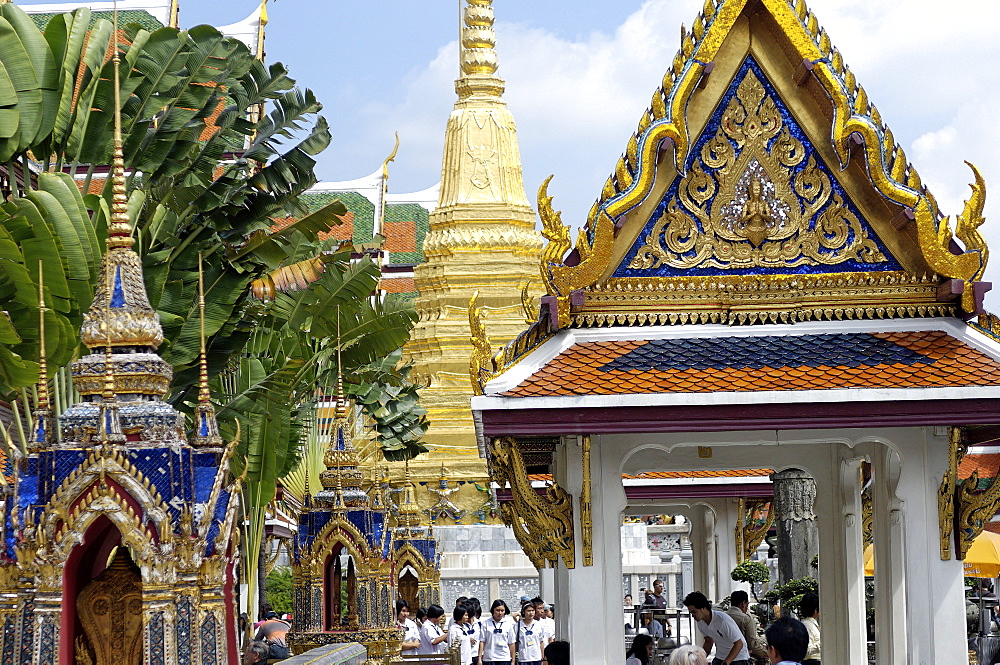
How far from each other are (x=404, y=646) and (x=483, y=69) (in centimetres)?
2331

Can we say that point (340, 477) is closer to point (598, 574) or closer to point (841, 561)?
point (841, 561)

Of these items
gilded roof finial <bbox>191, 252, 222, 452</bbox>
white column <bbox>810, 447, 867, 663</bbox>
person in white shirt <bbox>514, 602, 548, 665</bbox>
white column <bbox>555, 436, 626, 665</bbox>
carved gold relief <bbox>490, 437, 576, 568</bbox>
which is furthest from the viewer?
person in white shirt <bbox>514, 602, 548, 665</bbox>

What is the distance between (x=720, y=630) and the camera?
42.1 ft

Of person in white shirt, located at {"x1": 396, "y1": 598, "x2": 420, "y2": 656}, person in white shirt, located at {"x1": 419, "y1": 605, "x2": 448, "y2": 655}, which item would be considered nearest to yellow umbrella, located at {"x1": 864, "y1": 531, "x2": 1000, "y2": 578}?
person in white shirt, located at {"x1": 419, "y1": 605, "x2": 448, "y2": 655}

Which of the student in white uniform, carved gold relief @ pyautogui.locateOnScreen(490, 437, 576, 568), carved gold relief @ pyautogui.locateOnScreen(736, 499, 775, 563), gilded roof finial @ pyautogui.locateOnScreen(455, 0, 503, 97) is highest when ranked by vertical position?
gilded roof finial @ pyautogui.locateOnScreen(455, 0, 503, 97)

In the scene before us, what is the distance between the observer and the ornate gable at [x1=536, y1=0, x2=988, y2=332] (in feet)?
32.4

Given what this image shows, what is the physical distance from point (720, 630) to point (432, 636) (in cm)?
856

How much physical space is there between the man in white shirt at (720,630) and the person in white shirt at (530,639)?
504 centimetres

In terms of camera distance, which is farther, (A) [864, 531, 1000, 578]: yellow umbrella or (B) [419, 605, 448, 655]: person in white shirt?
(B) [419, 605, 448, 655]: person in white shirt

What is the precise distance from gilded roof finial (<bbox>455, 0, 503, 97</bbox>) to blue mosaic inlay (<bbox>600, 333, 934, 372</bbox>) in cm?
3141

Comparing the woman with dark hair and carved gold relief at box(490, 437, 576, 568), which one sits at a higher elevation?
carved gold relief at box(490, 437, 576, 568)

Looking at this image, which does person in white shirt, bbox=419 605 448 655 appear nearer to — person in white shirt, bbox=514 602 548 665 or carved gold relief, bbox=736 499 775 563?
person in white shirt, bbox=514 602 548 665

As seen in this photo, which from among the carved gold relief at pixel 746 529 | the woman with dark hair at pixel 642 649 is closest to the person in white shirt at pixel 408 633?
the carved gold relief at pixel 746 529

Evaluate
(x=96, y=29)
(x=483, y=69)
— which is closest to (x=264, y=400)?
(x=96, y=29)
